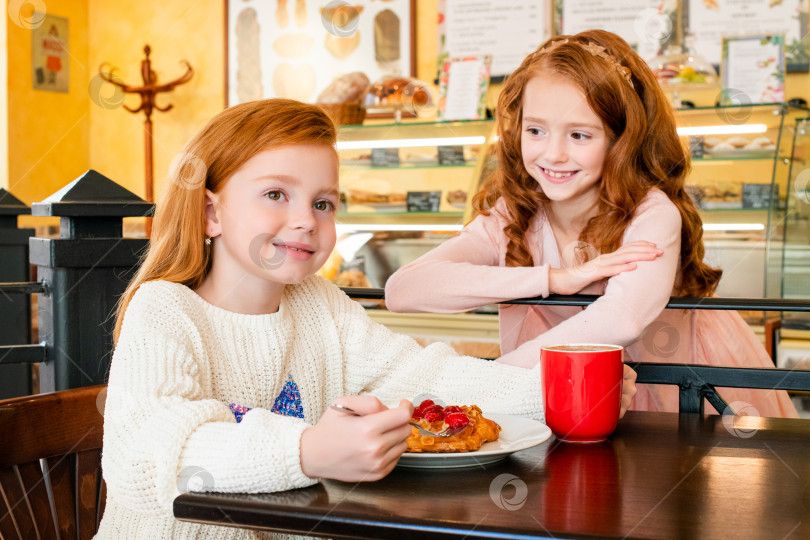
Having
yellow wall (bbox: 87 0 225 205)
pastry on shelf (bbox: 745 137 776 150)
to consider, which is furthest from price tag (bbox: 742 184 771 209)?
yellow wall (bbox: 87 0 225 205)

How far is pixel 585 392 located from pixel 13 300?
2.28 meters

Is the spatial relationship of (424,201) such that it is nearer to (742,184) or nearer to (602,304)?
(742,184)

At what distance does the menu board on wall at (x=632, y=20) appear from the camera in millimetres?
4277

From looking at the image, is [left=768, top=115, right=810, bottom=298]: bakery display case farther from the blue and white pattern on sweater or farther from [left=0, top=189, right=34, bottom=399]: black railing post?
[left=0, top=189, right=34, bottom=399]: black railing post

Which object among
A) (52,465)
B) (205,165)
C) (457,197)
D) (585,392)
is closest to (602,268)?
(585,392)

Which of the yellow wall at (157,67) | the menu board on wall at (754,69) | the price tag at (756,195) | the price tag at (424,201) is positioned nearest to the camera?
the price tag at (756,195)

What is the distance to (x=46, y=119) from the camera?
592cm

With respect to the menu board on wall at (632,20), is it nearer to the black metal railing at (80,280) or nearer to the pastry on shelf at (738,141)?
the pastry on shelf at (738,141)

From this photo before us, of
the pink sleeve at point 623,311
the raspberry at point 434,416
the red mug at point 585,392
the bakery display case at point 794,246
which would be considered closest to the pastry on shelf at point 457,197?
the bakery display case at point 794,246

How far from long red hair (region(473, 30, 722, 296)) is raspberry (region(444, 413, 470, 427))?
0.87 m

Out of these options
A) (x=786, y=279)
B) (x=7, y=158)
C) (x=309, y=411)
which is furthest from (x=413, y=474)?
(x=7, y=158)

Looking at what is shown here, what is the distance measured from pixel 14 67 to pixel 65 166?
2.49 feet

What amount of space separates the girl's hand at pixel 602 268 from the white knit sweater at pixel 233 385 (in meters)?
0.36

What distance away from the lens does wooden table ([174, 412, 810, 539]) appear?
0.77 meters
